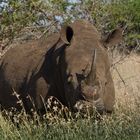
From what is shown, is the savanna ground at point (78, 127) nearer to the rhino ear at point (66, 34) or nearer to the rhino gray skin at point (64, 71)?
the rhino gray skin at point (64, 71)

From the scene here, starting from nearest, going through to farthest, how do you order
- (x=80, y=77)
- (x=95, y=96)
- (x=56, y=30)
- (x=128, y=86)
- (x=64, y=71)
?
(x=95, y=96) < (x=80, y=77) < (x=64, y=71) < (x=128, y=86) < (x=56, y=30)

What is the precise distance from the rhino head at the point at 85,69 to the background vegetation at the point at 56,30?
24 cm

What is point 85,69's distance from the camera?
23.7 feet

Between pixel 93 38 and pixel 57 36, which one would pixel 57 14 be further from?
pixel 93 38

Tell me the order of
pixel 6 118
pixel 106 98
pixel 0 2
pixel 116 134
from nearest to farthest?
pixel 116 134, pixel 106 98, pixel 6 118, pixel 0 2

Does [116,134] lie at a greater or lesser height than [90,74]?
lesser

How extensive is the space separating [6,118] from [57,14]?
445cm

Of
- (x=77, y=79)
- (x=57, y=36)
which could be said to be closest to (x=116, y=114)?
(x=77, y=79)

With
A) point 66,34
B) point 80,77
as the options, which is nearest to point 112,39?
point 66,34

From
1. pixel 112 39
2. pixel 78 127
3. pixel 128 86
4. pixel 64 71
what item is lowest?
pixel 128 86

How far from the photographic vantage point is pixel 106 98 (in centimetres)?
776

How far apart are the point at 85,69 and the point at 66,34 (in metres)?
0.87

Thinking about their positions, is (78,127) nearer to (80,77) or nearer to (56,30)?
(80,77)

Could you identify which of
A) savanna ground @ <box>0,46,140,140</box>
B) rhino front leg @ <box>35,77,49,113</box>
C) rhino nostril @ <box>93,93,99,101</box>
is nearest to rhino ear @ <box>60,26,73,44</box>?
rhino front leg @ <box>35,77,49,113</box>
